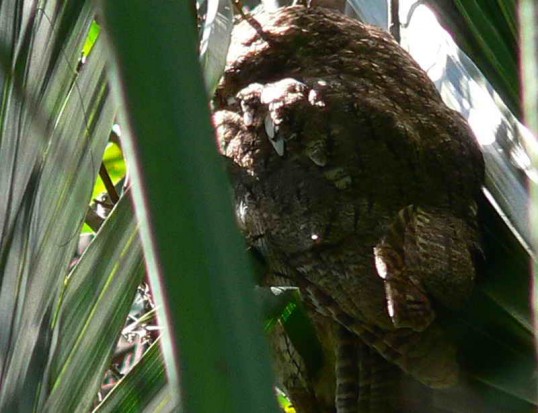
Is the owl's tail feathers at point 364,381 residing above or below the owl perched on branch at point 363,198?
below

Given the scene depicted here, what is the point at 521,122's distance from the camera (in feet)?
4.79

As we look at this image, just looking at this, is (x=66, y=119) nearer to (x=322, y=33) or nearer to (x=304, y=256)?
(x=304, y=256)

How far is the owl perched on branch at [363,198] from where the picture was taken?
161 cm

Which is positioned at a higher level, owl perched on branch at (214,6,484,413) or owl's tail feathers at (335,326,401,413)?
owl perched on branch at (214,6,484,413)

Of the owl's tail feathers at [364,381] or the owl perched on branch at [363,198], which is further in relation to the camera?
the owl's tail feathers at [364,381]

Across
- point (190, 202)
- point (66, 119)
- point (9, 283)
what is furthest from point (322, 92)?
point (190, 202)

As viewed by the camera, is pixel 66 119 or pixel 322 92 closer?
pixel 66 119

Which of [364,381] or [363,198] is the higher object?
[363,198]

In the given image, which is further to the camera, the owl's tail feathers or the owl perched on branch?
the owl's tail feathers

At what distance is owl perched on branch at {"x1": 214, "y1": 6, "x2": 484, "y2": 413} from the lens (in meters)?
1.61

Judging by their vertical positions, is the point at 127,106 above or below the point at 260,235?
above

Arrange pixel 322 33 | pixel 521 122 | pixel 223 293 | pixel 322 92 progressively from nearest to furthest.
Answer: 1. pixel 223 293
2. pixel 521 122
3. pixel 322 92
4. pixel 322 33

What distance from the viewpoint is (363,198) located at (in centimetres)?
174

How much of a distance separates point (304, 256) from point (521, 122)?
0.47 m
